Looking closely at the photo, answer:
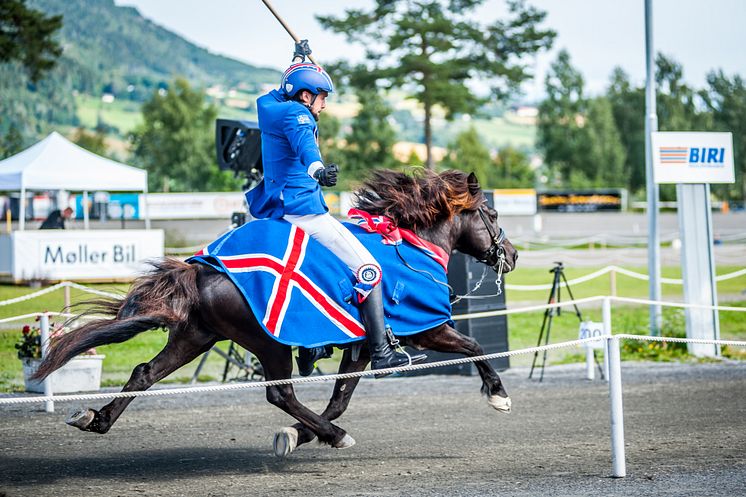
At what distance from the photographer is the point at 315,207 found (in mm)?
6492

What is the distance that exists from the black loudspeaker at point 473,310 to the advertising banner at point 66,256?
34.0ft

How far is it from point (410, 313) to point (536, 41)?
35394mm

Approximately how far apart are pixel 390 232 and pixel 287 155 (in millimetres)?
913

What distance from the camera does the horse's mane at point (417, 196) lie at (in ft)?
22.8

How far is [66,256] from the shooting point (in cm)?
2125

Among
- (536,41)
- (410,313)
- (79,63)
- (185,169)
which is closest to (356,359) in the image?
(410,313)

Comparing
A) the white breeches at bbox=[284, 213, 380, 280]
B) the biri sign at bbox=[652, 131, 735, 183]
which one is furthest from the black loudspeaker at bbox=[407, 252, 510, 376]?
the white breeches at bbox=[284, 213, 380, 280]

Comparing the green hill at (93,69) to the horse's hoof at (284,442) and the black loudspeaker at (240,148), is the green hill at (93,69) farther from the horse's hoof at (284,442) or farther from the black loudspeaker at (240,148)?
the horse's hoof at (284,442)

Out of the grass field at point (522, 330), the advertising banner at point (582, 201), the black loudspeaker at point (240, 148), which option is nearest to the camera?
the black loudspeaker at point (240, 148)

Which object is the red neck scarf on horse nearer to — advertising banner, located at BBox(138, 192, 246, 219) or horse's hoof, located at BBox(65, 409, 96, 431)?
horse's hoof, located at BBox(65, 409, 96, 431)

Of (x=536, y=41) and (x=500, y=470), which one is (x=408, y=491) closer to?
(x=500, y=470)

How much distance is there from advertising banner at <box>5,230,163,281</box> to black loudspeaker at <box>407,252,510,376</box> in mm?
10351

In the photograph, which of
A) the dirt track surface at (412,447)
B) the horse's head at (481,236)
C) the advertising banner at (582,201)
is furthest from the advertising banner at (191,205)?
the horse's head at (481,236)

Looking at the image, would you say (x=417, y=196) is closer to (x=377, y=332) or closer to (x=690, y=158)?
(x=377, y=332)
